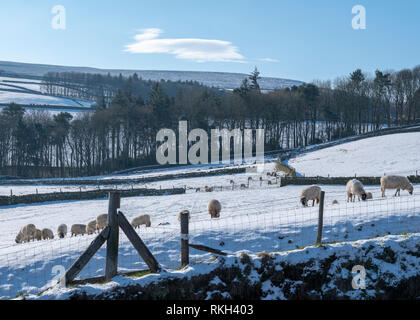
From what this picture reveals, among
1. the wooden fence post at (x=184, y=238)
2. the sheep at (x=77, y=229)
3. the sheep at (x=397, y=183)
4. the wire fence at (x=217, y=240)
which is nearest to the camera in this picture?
the wooden fence post at (x=184, y=238)

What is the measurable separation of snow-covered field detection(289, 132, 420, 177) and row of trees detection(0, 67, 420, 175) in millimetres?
22413

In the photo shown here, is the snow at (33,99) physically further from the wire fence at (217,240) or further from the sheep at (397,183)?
the wire fence at (217,240)

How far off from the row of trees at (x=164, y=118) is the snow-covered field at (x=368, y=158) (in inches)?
882

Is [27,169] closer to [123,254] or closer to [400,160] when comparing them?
[400,160]

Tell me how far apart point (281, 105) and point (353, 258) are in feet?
237

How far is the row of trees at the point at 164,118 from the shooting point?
71750 mm

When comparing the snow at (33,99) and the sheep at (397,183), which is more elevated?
the snow at (33,99)

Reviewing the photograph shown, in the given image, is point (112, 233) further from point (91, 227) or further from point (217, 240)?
point (91, 227)

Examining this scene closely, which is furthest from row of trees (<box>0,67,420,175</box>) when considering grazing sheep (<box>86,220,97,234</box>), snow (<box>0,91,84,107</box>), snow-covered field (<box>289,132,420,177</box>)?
grazing sheep (<box>86,220,97,234</box>)

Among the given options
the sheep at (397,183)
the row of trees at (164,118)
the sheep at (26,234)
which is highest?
the row of trees at (164,118)

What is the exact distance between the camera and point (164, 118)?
250ft

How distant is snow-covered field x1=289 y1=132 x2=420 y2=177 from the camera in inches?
1563

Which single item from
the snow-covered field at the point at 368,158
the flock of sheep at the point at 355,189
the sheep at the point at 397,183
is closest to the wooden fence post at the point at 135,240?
the flock of sheep at the point at 355,189
